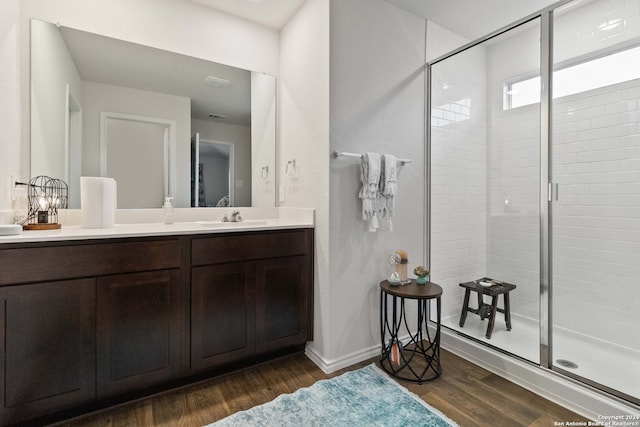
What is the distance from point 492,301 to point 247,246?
6.48 ft

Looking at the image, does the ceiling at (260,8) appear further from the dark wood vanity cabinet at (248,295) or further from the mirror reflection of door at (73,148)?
the dark wood vanity cabinet at (248,295)

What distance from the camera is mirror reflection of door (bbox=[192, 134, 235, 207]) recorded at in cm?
229

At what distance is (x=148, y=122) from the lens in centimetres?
210

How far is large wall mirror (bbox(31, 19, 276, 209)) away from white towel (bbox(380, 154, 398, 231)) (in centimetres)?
95

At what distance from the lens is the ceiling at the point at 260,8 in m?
2.20

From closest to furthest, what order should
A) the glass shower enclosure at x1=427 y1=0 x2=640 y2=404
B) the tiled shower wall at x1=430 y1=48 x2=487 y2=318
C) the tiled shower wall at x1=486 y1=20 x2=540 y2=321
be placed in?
1. the glass shower enclosure at x1=427 y1=0 x2=640 y2=404
2. the tiled shower wall at x1=486 y1=20 x2=540 y2=321
3. the tiled shower wall at x1=430 y1=48 x2=487 y2=318

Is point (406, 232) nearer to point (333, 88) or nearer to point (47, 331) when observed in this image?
point (333, 88)

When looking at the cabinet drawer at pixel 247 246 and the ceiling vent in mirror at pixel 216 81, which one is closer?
the cabinet drawer at pixel 247 246

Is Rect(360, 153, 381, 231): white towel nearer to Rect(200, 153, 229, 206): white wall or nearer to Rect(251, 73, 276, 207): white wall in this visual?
Rect(251, 73, 276, 207): white wall

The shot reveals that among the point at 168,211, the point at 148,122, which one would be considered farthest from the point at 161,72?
the point at 168,211

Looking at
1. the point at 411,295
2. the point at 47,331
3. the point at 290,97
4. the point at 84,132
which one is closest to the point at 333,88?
the point at 290,97

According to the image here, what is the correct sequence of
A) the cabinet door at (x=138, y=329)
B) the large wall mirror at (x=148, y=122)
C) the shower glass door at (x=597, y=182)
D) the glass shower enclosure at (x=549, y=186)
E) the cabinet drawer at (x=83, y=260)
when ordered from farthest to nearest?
the shower glass door at (x=597, y=182)
the glass shower enclosure at (x=549, y=186)
the large wall mirror at (x=148, y=122)
the cabinet door at (x=138, y=329)
the cabinet drawer at (x=83, y=260)

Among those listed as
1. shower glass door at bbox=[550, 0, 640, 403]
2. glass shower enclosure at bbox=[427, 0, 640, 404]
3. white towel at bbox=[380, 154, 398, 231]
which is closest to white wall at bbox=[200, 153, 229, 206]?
white towel at bbox=[380, 154, 398, 231]

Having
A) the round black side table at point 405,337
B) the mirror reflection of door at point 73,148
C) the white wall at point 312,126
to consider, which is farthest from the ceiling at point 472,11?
the mirror reflection of door at point 73,148
